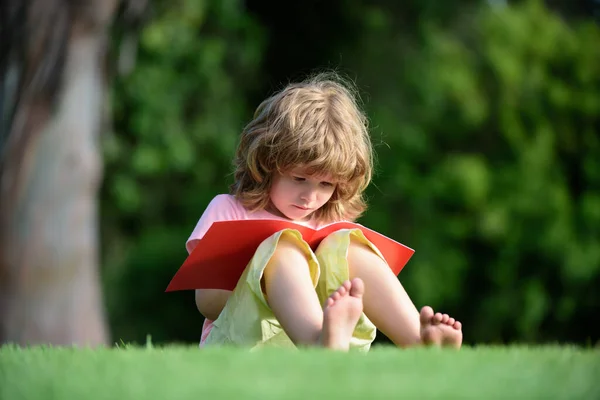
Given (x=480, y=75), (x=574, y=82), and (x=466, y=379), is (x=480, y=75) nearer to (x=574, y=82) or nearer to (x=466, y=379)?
(x=574, y=82)

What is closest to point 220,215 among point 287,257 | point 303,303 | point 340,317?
point 287,257

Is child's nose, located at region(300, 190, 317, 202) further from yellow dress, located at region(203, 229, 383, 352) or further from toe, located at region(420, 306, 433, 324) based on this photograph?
toe, located at region(420, 306, 433, 324)

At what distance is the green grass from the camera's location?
5.44 feet

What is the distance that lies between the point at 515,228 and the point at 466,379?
856 cm

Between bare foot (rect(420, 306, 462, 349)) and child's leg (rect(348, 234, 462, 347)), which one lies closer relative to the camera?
bare foot (rect(420, 306, 462, 349))

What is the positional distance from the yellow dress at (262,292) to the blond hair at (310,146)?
1.09ft

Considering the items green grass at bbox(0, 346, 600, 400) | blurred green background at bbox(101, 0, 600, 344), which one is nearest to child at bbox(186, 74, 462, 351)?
green grass at bbox(0, 346, 600, 400)

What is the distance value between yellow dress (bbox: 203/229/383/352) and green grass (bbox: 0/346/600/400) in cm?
54

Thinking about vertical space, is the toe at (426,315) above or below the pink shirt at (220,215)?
below

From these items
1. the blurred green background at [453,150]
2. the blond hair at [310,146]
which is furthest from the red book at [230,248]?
the blurred green background at [453,150]

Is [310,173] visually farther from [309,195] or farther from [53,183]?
[53,183]

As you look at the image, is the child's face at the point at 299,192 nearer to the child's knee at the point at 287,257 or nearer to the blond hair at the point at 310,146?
the blond hair at the point at 310,146

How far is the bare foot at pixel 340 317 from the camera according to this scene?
8.07 ft

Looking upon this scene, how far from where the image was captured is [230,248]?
2885mm
